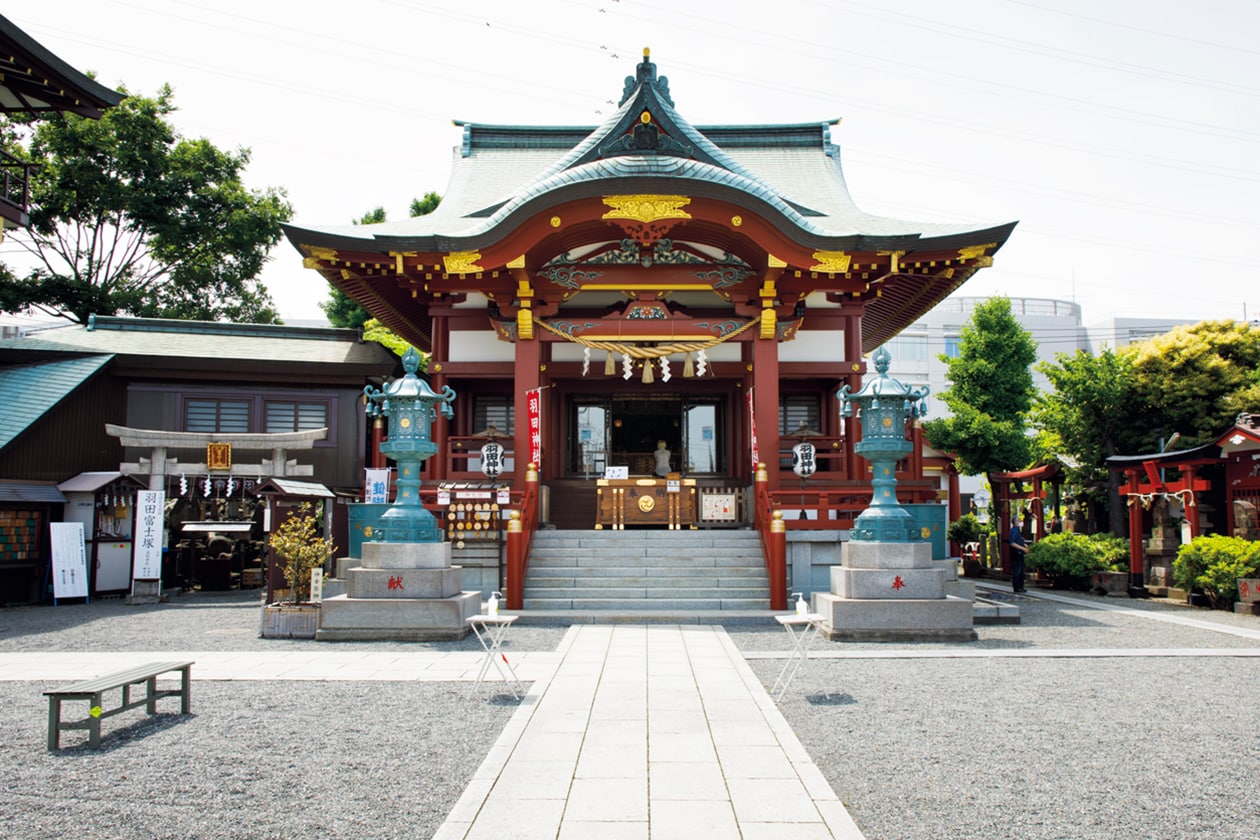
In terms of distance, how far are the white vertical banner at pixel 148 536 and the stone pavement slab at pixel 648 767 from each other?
10962mm

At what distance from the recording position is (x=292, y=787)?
5.05 m

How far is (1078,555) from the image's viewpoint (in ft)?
59.9

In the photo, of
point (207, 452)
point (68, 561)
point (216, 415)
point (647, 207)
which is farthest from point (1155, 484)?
point (68, 561)

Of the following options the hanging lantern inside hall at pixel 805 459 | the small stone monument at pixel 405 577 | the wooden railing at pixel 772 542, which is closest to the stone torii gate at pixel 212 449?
the small stone monument at pixel 405 577

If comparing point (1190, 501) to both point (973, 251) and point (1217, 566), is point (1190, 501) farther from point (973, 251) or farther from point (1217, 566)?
point (973, 251)

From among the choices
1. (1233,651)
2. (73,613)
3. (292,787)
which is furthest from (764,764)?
(73,613)

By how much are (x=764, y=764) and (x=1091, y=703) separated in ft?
11.6

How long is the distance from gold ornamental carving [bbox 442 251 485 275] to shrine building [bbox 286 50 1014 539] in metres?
0.02

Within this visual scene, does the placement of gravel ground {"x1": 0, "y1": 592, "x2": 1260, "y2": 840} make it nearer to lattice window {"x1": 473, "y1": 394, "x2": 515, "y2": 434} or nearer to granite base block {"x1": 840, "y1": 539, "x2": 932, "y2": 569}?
granite base block {"x1": 840, "y1": 539, "x2": 932, "y2": 569}

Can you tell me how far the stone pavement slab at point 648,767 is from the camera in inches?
169

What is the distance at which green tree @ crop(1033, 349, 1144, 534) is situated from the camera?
2123cm

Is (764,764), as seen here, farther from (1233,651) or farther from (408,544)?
(1233,651)

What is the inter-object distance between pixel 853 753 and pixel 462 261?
1175 centimetres

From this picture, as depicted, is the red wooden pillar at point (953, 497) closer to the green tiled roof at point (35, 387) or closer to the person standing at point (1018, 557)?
the person standing at point (1018, 557)
